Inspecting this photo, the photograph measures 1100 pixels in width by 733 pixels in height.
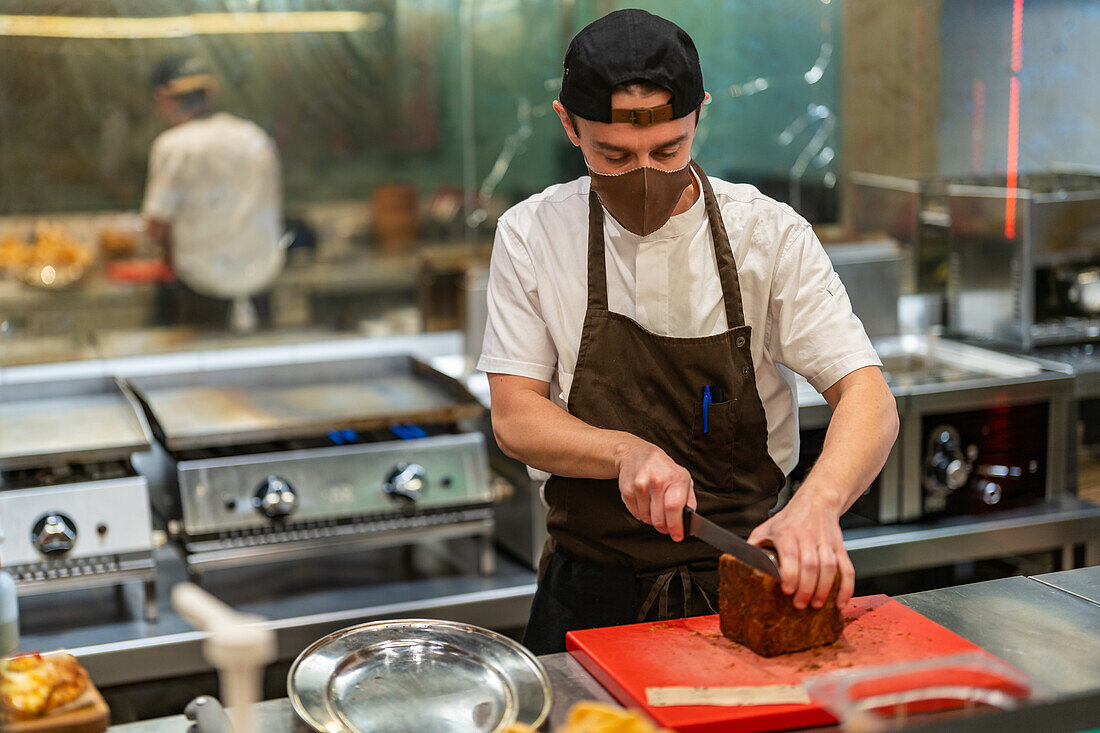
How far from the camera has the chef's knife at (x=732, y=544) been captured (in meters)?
1.41

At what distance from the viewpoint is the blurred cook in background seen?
9.50 feet

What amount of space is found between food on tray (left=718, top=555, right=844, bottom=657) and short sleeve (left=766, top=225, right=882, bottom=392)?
15.0 inches

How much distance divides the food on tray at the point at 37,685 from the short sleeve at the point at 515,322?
705mm

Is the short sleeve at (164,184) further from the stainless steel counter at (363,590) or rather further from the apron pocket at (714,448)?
the apron pocket at (714,448)

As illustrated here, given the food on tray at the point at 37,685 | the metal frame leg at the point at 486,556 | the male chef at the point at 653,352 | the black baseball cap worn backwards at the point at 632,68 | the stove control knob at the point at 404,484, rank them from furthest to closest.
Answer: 1. the metal frame leg at the point at 486,556
2. the stove control knob at the point at 404,484
3. the male chef at the point at 653,352
4. the black baseball cap worn backwards at the point at 632,68
5. the food on tray at the point at 37,685

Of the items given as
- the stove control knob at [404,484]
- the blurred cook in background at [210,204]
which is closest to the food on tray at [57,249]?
the blurred cook in background at [210,204]

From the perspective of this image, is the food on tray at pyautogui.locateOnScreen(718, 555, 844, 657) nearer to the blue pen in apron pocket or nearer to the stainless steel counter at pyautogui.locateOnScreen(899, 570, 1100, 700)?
the stainless steel counter at pyautogui.locateOnScreen(899, 570, 1100, 700)

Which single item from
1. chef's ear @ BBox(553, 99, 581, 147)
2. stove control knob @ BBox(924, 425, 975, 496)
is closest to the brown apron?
chef's ear @ BBox(553, 99, 581, 147)

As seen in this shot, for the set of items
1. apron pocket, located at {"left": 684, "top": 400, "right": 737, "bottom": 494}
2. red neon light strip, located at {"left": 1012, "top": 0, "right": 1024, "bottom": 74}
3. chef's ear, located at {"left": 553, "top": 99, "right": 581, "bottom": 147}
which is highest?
red neon light strip, located at {"left": 1012, "top": 0, "right": 1024, "bottom": 74}

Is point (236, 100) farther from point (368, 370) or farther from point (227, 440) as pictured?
point (227, 440)

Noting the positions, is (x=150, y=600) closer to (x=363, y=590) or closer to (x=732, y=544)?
(x=363, y=590)

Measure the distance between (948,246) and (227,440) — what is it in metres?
1.93

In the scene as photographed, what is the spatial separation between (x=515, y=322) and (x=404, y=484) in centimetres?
85

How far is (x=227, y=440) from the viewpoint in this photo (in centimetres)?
244
